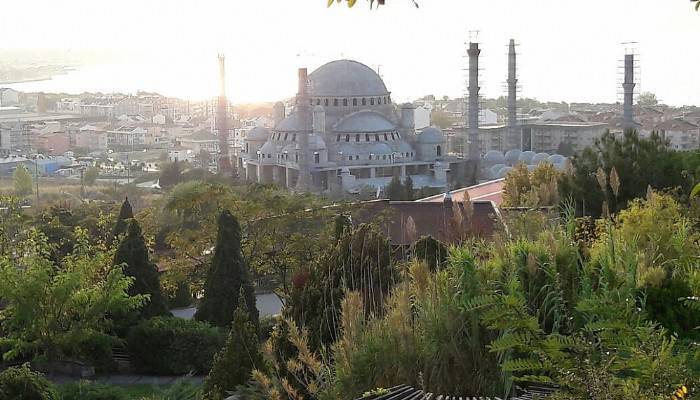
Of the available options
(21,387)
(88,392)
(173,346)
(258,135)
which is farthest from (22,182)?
(21,387)

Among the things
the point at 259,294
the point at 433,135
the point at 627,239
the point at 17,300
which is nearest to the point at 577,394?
the point at 627,239

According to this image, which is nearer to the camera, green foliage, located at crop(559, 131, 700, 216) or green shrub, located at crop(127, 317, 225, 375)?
green shrub, located at crop(127, 317, 225, 375)

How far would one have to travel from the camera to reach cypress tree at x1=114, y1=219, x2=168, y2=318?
923cm

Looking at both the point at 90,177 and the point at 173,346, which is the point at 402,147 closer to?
the point at 90,177

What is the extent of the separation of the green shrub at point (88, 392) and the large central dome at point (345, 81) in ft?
89.1

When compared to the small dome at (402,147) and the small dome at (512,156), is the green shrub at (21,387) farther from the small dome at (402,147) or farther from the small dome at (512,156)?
the small dome at (512,156)

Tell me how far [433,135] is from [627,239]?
95.5 feet

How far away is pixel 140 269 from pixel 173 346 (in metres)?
1.26

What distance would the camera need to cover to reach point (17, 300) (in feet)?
26.6

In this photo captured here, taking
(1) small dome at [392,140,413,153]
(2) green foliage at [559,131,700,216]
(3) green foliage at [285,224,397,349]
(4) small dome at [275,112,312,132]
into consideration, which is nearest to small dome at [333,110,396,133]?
(1) small dome at [392,140,413,153]

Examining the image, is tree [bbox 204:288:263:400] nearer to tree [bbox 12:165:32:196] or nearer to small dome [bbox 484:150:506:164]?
tree [bbox 12:165:32:196]

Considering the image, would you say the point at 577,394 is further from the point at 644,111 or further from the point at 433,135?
the point at 644,111

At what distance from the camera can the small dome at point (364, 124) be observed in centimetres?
3247

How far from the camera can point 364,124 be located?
32.7 metres
